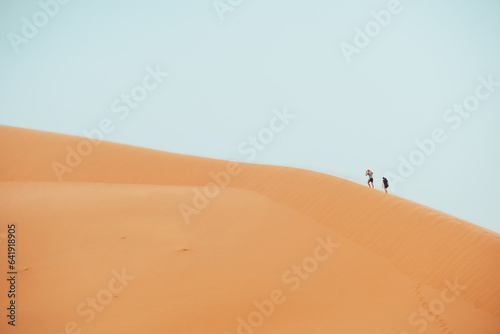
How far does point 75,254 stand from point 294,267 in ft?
12.9

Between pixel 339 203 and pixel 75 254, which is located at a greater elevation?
pixel 75 254

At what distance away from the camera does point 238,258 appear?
241 inches

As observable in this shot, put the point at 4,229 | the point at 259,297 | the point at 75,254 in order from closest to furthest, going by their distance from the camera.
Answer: the point at 259,297 → the point at 75,254 → the point at 4,229

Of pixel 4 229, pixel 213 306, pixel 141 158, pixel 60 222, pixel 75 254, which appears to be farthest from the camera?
pixel 141 158

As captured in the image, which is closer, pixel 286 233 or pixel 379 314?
A: pixel 379 314

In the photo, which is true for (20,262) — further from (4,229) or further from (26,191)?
(26,191)

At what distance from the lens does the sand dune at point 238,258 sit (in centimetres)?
468

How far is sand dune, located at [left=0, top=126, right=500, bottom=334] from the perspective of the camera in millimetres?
4680

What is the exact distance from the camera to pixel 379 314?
5.01 m

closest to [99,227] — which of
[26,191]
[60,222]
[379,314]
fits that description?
[60,222]

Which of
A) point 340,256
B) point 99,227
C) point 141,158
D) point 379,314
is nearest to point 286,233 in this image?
point 340,256

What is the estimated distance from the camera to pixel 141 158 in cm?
1174

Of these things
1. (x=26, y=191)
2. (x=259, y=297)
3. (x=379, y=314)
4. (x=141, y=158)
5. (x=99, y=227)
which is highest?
(x=141, y=158)

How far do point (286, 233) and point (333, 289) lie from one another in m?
1.93
